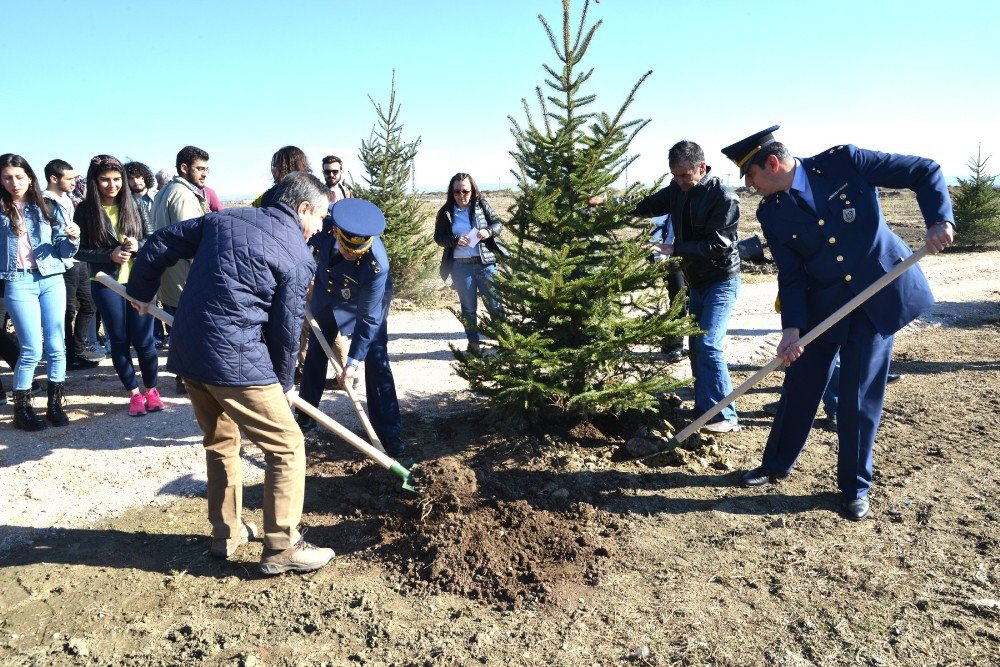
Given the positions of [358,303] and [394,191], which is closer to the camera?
[358,303]

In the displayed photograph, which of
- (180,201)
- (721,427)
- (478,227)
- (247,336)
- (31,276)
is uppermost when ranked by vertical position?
(180,201)

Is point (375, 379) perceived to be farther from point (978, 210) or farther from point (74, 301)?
point (978, 210)

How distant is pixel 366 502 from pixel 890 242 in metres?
3.52

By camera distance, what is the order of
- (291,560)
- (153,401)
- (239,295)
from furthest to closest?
(153,401) → (291,560) → (239,295)

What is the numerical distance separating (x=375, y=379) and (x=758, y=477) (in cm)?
271

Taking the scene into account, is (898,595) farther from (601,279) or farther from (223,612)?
(223,612)

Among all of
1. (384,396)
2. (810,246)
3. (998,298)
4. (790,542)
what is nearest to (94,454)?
(384,396)

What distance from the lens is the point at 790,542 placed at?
3.63 meters

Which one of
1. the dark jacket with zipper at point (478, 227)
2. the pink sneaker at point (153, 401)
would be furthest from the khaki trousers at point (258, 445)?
the dark jacket with zipper at point (478, 227)

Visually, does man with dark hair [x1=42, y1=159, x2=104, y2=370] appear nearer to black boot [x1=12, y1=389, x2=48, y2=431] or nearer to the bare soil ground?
black boot [x1=12, y1=389, x2=48, y2=431]

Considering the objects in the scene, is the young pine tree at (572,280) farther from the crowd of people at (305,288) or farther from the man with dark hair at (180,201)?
the man with dark hair at (180,201)

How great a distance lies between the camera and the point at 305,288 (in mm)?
3336

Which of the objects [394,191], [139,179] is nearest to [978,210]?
[394,191]

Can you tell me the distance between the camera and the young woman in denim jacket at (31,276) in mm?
4992
